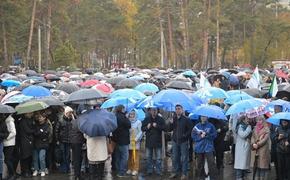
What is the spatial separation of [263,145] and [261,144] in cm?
7

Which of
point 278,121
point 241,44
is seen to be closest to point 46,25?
point 241,44

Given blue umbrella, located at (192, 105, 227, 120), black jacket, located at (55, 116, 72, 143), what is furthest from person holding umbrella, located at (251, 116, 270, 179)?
black jacket, located at (55, 116, 72, 143)

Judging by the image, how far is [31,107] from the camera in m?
11.9

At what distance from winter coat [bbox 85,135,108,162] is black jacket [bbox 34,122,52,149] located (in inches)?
53.6

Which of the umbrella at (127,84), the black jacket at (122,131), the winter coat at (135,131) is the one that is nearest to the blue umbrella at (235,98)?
the winter coat at (135,131)

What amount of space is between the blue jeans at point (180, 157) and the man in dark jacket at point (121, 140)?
3.75 feet

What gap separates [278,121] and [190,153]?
2.80 m

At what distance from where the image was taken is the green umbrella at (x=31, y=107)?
1187 cm

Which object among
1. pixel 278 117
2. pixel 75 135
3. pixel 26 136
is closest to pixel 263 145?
pixel 278 117

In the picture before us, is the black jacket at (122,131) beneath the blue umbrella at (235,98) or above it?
beneath

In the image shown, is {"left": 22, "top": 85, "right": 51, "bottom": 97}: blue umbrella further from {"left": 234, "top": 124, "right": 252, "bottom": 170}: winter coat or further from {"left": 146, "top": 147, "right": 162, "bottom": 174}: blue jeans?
{"left": 234, "top": 124, "right": 252, "bottom": 170}: winter coat

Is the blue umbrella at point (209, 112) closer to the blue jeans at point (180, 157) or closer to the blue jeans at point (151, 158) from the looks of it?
the blue jeans at point (180, 157)

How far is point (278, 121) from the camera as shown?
11.1m

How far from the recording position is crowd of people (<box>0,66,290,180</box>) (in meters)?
11.3
